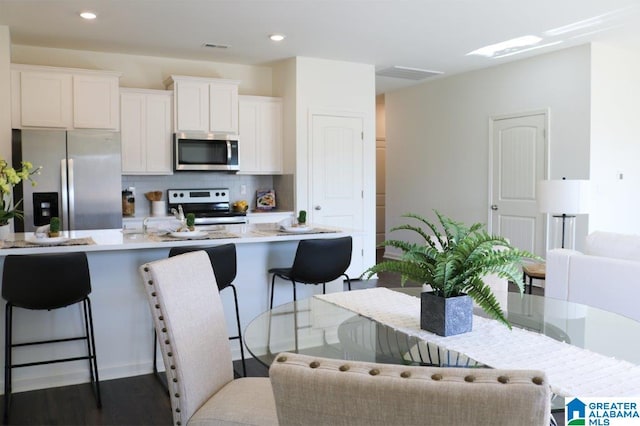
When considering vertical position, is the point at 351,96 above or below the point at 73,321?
above

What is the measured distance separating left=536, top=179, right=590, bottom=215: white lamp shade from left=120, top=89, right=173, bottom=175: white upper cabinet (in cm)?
388

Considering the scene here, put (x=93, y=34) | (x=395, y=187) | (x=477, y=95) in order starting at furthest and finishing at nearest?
(x=395, y=187) < (x=477, y=95) < (x=93, y=34)

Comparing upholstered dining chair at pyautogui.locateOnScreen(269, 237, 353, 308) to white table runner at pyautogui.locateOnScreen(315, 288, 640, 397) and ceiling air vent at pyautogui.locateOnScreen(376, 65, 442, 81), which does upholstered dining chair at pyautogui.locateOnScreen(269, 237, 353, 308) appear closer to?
white table runner at pyautogui.locateOnScreen(315, 288, 640, 397)

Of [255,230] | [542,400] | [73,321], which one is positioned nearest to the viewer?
[542,400]

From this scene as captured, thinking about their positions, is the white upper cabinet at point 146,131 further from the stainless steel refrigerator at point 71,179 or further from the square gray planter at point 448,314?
the square gray planter at point 448,314

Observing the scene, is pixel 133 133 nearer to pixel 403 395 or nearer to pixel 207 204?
pixel 207 204

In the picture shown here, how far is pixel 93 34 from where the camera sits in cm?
518

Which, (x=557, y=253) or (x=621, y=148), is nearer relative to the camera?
(x=557, y=253)

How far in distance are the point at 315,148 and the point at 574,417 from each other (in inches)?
206

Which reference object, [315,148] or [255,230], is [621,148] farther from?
[255,230]

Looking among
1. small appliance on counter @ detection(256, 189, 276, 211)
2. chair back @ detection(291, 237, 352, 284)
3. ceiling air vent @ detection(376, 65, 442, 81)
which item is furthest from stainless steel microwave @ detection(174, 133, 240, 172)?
chair back @ detection(291, 237, 352, 284)

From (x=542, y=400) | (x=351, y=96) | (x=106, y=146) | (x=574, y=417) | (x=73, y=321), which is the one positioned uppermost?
(x=351, y=96)

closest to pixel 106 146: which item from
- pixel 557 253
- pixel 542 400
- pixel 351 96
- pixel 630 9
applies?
pixel 351 96

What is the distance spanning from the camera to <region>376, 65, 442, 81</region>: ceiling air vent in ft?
22.0
